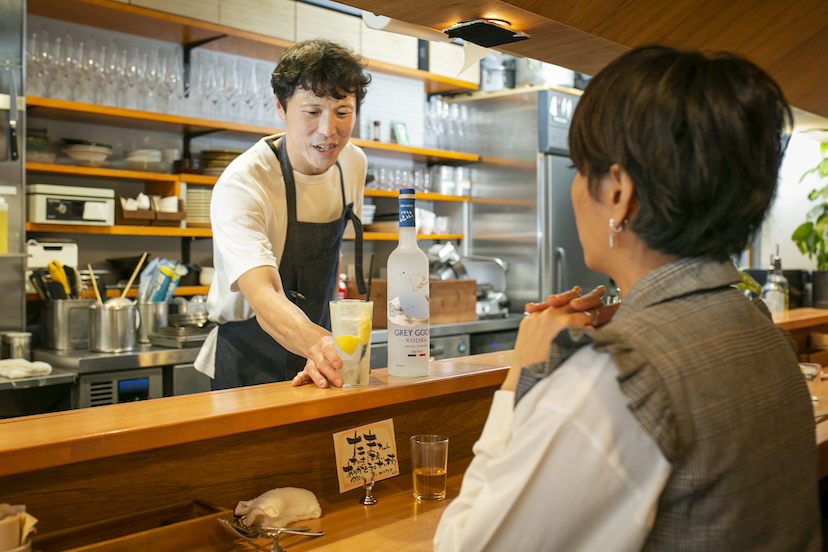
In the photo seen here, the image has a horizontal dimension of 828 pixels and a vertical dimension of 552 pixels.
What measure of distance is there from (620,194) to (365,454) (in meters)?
0.82

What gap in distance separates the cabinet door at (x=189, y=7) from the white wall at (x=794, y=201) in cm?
431

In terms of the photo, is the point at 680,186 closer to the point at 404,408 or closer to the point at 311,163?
the point at 404,408

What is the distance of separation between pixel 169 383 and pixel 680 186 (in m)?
2.90

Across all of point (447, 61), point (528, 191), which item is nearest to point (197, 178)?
point (447, 61)

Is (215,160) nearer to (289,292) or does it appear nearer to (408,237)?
(289,292)

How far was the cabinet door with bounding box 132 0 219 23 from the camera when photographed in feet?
11.8

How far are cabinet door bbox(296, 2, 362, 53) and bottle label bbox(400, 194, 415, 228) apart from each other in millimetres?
3059

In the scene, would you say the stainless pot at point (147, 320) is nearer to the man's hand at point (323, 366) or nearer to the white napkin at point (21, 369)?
the white napkin at point (21, 369)

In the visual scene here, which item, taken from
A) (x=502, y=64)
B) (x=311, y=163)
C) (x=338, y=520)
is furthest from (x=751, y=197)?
(x=502, y=64)

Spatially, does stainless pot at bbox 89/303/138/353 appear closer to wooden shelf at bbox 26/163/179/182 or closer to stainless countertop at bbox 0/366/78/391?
stainless countertop at bbox 0/366/78/391

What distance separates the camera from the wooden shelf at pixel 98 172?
130 inches

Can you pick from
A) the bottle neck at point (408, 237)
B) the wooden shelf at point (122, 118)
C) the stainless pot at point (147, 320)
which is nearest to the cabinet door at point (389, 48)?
the wooden shelf at point (122, 118)

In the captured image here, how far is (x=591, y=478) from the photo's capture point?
2.30ft

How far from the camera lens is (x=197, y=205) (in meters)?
3.85
